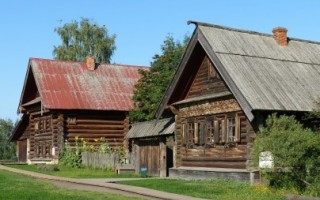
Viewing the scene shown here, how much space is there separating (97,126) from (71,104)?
2916 mm

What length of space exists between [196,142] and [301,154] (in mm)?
9593

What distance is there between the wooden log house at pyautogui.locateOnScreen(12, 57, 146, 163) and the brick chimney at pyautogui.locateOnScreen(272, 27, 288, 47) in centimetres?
1808

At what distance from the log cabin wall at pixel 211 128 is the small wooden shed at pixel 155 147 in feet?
2.67

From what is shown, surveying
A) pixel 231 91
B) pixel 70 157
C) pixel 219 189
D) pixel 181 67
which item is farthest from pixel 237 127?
pixel 70 157

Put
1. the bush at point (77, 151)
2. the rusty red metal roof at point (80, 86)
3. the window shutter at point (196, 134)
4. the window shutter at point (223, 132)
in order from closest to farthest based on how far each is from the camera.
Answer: the window shutter at point (223, 132), the window shutter at point (196, 134), the bush at point (77, 151), the rusty red metal roof at point (80, 86)

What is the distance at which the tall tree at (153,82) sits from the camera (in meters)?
38.8

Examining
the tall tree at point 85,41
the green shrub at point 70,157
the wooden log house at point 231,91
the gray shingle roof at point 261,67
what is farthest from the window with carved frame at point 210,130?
the tall tree at point 85,41

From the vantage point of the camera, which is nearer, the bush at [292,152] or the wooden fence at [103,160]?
the bush at [292,152]

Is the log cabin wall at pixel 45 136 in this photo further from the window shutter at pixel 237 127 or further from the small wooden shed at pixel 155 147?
the window shutter at pixel 237 127

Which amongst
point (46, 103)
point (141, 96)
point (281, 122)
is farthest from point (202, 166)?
point (46, 103)

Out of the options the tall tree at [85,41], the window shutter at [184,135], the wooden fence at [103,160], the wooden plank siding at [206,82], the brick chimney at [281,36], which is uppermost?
the tall tree at [85,41]

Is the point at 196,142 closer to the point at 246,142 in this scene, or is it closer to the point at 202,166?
the point at 202,166

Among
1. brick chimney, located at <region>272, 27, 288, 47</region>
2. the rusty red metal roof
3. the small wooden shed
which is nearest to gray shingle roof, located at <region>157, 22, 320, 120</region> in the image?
brick chimney, located at <region>272, 27, 288, 47</region>

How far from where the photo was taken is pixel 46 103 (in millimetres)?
41562
